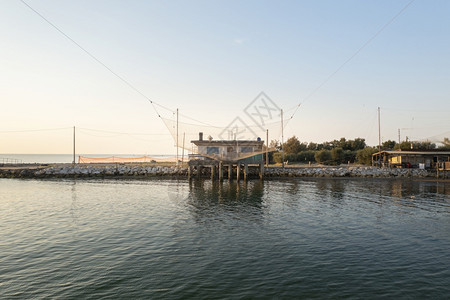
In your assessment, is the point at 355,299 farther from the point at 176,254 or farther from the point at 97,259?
the point at 97,259

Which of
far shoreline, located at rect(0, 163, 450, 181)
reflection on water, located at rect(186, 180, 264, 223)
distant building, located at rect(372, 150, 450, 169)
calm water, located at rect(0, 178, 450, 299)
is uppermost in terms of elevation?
distant building, located at rect(372, 150, 450, 169)

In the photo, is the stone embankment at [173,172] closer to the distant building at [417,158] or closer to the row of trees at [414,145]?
the distant building at [417,158]

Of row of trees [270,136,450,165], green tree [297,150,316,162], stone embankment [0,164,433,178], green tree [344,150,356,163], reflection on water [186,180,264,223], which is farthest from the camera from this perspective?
green tree [297,150,316,162]

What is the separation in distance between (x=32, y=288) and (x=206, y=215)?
464 inches

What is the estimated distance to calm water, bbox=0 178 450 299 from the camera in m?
9.32

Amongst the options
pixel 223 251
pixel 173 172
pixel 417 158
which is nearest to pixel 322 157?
pixel 417 158

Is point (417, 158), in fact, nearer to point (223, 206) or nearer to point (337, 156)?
point (337, 156)

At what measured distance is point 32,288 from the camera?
9266 mm

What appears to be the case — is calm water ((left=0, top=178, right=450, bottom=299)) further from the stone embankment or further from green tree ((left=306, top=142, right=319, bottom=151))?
green tree ((left=306, top=142, right=319, bottom=151))

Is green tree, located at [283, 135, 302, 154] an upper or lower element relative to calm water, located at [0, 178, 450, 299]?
upper

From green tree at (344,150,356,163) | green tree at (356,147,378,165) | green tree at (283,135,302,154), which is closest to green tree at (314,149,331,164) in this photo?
green tree at (344,150,356,163)

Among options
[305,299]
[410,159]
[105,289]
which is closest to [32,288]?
[105,289]

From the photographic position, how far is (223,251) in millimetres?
12664

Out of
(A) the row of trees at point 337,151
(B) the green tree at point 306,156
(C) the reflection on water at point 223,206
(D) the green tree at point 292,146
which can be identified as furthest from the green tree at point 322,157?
(C) the reflection on water at point 223,206
